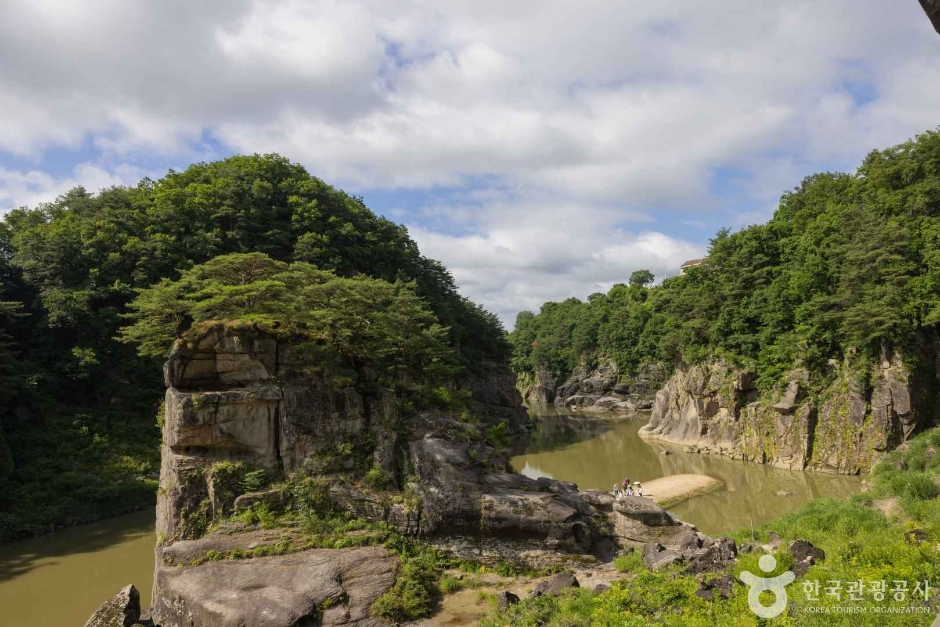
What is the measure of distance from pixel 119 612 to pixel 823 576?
1542 cm

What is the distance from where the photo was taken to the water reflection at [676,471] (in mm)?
23266

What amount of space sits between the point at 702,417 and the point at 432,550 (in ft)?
92.1

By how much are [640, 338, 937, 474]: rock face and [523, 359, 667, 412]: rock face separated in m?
16.8

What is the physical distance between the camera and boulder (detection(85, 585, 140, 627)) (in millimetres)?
11703

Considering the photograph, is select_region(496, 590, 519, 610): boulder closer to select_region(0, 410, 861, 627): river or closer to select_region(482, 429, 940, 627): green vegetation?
select_region(482, 429, 940, 627): green vegetation

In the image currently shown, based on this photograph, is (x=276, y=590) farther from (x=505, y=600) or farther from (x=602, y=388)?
(x=602, y=388)

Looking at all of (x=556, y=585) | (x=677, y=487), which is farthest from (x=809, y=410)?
(x=556, y=585)

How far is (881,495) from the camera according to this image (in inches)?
618

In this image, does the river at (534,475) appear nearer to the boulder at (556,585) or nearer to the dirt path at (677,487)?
the dirt path at (677,487)

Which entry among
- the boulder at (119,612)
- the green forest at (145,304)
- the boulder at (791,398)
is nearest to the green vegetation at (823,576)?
the boulder at (119,612)

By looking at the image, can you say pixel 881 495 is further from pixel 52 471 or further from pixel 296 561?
pixel 52 471

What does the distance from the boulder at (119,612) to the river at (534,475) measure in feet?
14.3

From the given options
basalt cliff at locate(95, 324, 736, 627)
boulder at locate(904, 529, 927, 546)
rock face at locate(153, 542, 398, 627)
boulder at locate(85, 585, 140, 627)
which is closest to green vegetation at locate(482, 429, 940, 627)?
boulder at locate(904, 529, 927, 546)

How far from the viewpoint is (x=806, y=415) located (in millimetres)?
28453
